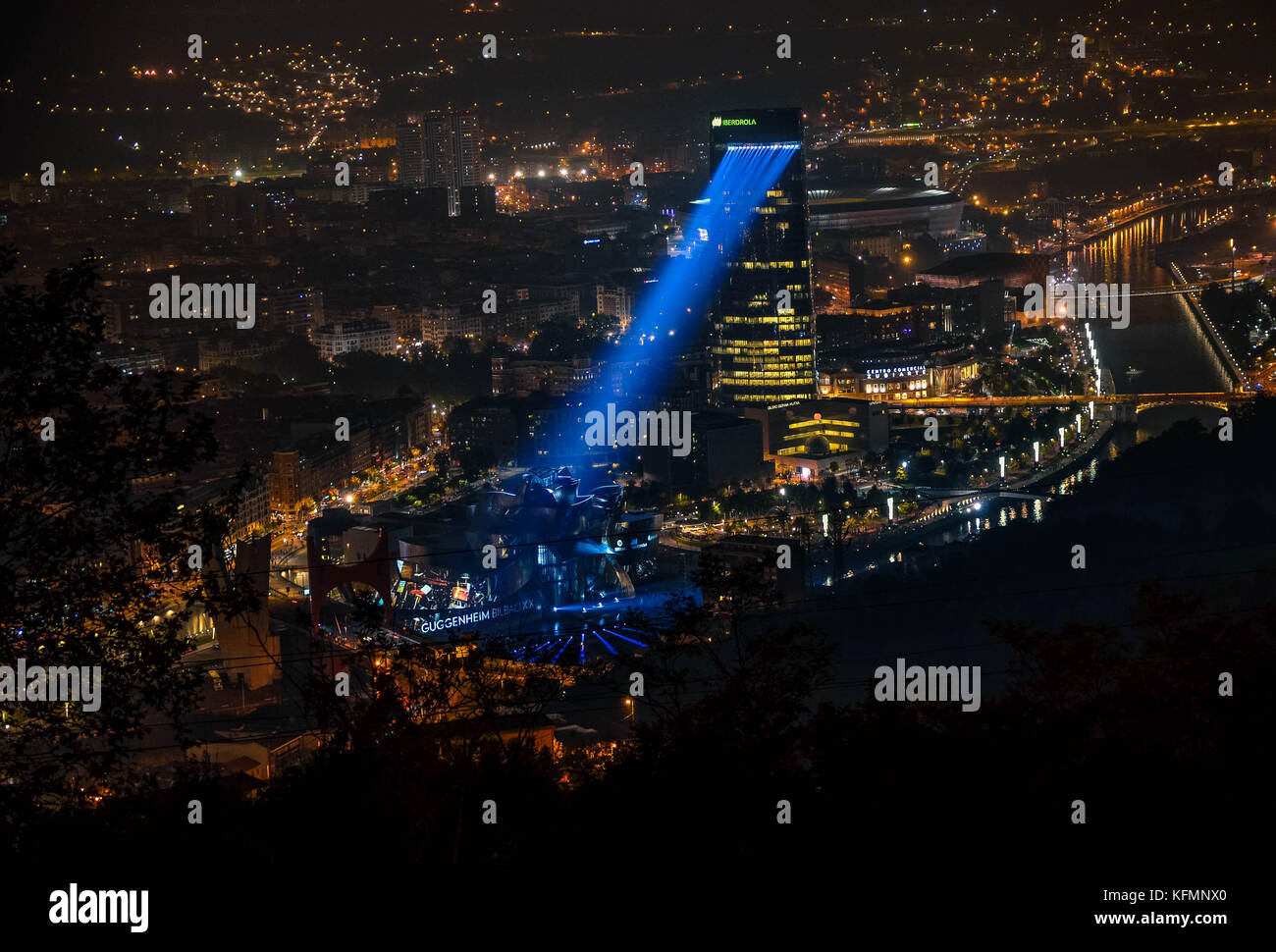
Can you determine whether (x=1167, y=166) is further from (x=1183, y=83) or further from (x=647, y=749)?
(x=647, y=749)

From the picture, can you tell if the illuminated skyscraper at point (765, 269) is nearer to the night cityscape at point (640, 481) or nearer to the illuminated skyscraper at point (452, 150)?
the night cityscape at point (640, 481)

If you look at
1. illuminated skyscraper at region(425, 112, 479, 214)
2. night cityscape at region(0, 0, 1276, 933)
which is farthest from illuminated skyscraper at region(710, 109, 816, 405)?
illuminated skyscraper at region(425, 112, 479, 214)

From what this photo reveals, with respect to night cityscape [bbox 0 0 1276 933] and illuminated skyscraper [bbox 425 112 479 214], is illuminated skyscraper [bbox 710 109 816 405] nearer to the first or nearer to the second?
night cityscape [bbox 0 0 1276 933]

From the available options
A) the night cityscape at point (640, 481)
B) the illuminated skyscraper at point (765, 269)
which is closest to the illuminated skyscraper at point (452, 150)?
the night cityscape at point (640, 481)

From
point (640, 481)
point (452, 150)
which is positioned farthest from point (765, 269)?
point (452, 150)
